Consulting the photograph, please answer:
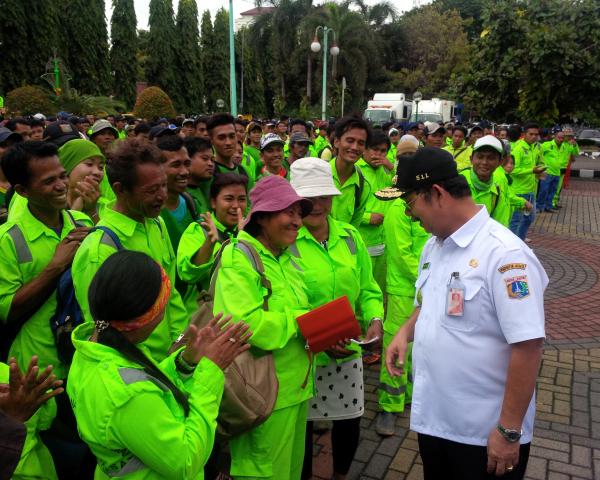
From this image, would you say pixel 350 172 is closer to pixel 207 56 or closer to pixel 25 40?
pixel 25 40

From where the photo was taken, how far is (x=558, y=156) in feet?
43.0

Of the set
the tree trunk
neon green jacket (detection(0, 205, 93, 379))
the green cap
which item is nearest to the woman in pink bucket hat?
→ neon green jacket (detection(0, 205, 93, 379))

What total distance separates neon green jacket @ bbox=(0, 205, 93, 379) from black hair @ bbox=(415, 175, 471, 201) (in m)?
1.99

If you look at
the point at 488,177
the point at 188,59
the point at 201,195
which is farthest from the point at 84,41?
the point at 488,177

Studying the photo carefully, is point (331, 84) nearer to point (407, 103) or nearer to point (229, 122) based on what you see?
point (407, 103)

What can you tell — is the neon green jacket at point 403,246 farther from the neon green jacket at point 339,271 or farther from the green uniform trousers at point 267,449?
the green uniform trousers at point 267,449

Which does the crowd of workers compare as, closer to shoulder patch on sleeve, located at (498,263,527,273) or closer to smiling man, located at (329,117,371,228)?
shoulder patch on sleeve, located at (498,263,527,273)

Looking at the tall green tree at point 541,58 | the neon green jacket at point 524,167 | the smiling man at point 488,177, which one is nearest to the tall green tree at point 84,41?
the tall green tree at point 541,58

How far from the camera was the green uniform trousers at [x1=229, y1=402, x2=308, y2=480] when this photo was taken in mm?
2551

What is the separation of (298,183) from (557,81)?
13270mm

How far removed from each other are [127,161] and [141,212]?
298 millimetres

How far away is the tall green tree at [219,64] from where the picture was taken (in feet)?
149

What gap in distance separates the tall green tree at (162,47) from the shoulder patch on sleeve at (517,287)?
1700 inches

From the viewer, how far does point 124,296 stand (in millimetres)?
1791
